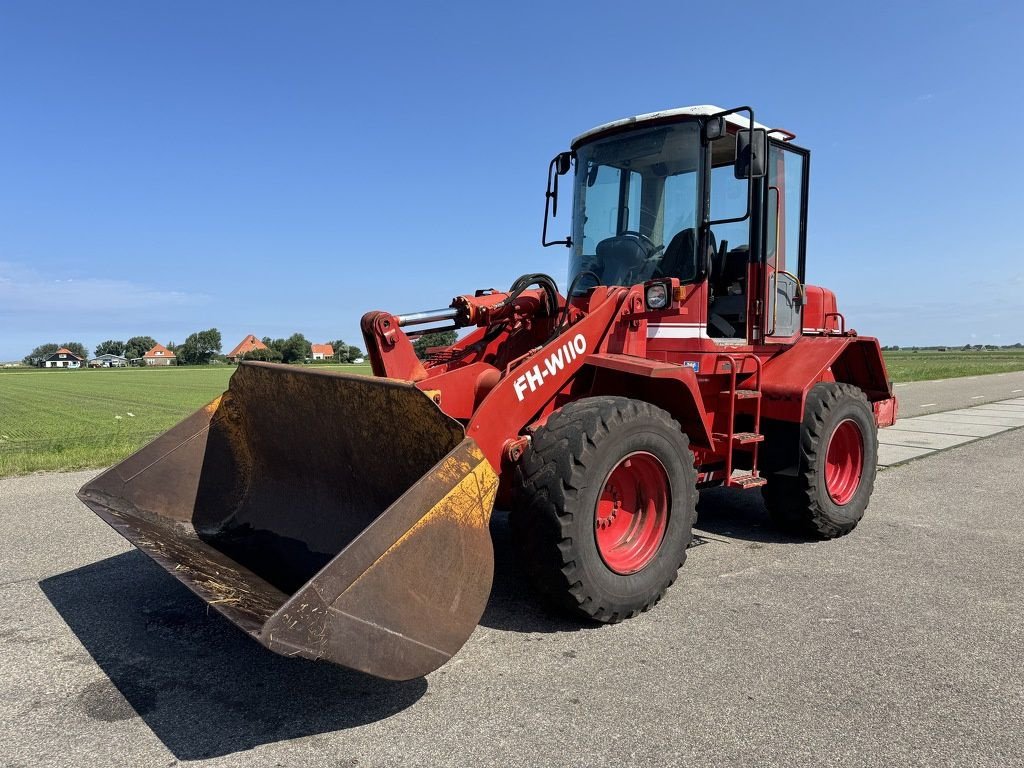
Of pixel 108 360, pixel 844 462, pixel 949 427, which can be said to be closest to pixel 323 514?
pixel 844 462

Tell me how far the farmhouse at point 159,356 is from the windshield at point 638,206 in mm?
134230

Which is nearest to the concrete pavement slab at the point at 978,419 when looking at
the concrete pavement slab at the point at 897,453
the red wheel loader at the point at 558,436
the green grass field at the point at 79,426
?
the concrete pavement slab at the point at 897,453

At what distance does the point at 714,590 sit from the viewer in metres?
4.28

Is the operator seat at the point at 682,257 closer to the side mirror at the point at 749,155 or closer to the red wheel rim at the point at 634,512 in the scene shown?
the side mirror at the point at 749,155

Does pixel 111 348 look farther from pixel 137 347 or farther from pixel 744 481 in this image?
pixel 744 481

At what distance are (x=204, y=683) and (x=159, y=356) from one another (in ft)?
484

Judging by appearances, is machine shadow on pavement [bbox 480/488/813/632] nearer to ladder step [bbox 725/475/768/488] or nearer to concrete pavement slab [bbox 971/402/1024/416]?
ladder step [bbox 725/475/768/488]

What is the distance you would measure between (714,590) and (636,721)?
1660 mm

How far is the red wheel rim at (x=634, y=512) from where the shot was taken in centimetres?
392

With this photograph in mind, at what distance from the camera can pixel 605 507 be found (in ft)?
13.0

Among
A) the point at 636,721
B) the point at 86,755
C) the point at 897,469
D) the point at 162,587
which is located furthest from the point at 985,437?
the point at 86,755

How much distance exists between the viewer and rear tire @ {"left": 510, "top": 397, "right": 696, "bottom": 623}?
3.42 metres

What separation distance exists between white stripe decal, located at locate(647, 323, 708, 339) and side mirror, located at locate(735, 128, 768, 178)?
1006 millimetres

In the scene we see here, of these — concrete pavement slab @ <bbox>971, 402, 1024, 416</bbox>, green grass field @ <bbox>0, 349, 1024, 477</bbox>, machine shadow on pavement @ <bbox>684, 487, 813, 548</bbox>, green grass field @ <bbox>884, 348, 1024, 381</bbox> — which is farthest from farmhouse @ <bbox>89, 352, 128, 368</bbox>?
machine shadow on pavement @ <bbox>684, 487, 813, 548</bbox>
